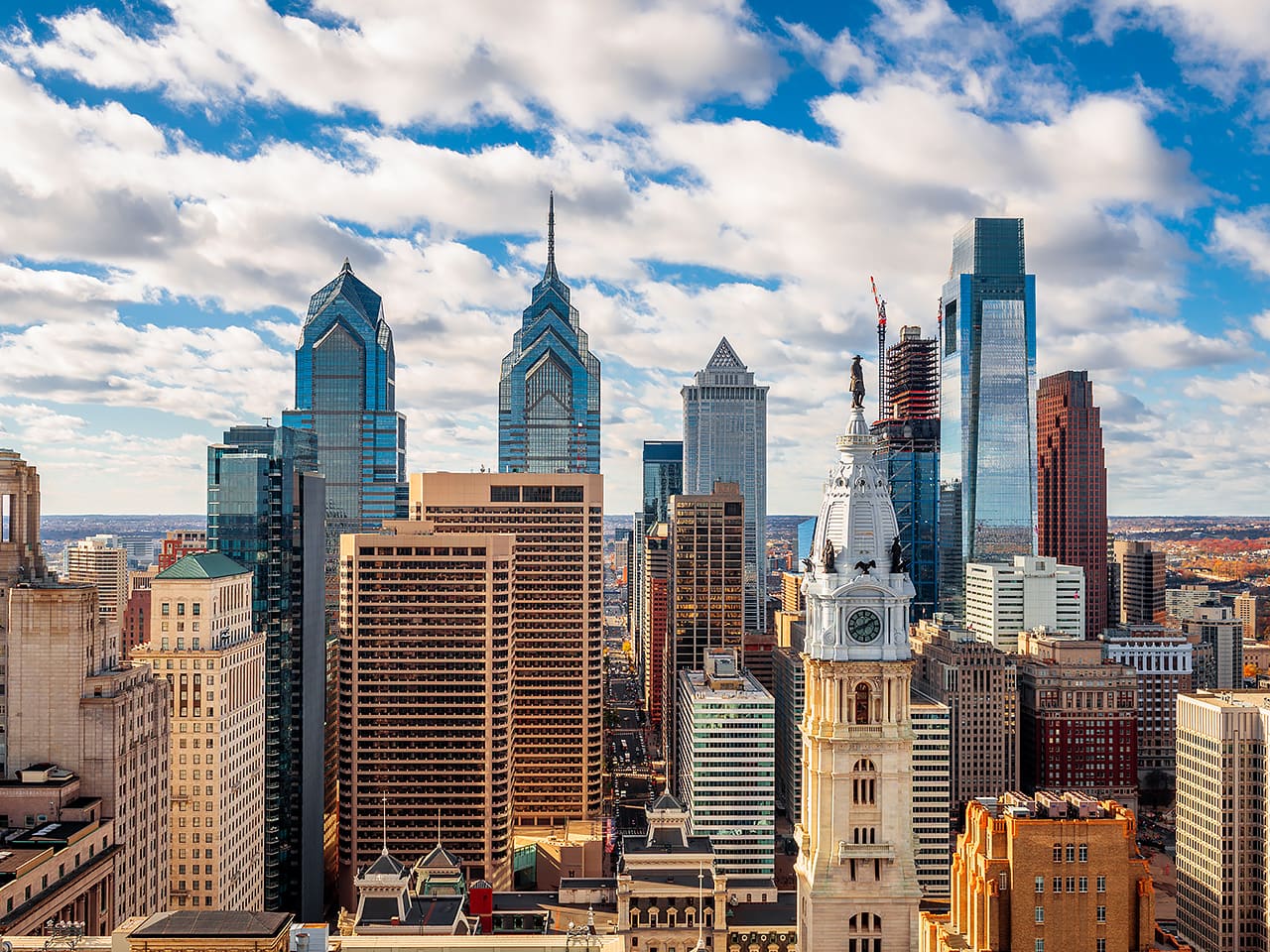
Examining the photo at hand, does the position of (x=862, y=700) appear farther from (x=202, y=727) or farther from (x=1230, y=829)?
(x=1230, y=829)

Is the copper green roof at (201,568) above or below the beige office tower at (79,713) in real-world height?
above

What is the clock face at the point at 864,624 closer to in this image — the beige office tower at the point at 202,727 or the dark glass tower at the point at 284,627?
the beige office tower at the point at 202,727

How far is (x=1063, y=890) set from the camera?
184 ft

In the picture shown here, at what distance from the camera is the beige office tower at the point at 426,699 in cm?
16900

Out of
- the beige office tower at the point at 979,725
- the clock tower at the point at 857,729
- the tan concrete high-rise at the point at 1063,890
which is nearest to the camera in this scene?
the tan concrete high-rise at the point at 1063,890

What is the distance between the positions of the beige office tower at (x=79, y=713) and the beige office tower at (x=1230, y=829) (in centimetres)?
10876

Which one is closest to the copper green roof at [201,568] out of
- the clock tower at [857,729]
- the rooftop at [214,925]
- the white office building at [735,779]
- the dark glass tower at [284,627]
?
the dark glass tower at [284,627]

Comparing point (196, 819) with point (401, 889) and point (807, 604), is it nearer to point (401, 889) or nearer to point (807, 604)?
point (401, 889)

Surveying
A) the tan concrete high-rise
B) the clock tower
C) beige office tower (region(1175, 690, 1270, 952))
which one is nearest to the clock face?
the clock tower

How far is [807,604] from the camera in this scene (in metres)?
87.6

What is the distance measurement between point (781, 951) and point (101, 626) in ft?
232

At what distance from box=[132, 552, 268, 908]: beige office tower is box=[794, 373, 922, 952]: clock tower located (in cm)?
6438

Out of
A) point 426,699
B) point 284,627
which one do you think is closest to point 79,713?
point 284,627

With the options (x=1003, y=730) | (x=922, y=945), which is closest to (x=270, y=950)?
(x=922, y=945)
